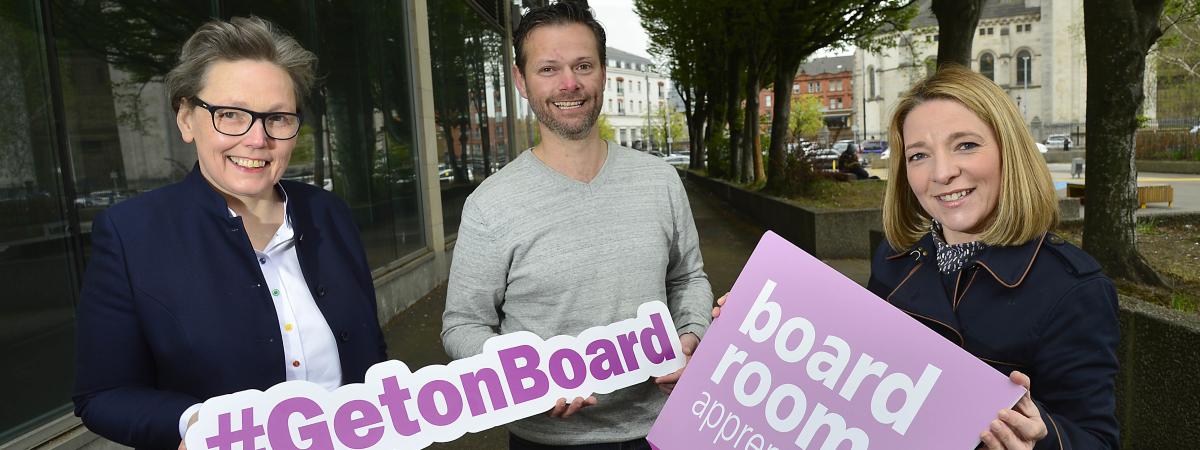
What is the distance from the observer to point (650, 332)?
7.22 feet

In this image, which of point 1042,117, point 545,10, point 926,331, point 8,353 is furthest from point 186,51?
point 1042,117

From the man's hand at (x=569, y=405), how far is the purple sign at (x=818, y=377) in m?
0.19

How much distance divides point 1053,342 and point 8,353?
4.56 m

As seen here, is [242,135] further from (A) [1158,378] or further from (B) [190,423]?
(A) [1158,378]

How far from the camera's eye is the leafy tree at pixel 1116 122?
5704 millimetres

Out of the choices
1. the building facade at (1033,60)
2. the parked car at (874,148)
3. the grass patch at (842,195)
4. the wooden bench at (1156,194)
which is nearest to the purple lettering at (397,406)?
the grass patch at (842,195)

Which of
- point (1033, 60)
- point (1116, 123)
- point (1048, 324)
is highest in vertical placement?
point (1033, 60)

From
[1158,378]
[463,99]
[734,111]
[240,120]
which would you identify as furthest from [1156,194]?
[240,120]

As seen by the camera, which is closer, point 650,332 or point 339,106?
point 650,332

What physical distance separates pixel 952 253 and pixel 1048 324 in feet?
0.94

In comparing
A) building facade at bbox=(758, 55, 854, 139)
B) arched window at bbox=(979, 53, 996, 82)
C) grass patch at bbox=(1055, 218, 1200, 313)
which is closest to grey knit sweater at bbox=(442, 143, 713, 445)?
grass patch at bbox=(1055, 218, 1200, 313)

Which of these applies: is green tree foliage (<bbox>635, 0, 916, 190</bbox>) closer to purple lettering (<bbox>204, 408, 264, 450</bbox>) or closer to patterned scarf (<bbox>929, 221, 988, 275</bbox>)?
patterned scarf (<bbox>929, 221, 988, 275</bbox>)

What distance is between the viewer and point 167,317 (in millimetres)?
1779

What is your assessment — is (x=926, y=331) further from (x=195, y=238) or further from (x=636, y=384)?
(x=195, y=238)
